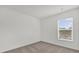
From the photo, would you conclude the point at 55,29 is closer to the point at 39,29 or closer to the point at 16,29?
the point at 39,29

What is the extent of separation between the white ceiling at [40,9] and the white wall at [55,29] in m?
0.06

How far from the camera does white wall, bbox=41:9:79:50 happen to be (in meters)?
0.99

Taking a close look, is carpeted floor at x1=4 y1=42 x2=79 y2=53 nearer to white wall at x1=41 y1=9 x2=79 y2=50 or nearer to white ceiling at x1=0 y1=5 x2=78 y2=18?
white wall at x1=41 y1=9 x2=79 y2=50

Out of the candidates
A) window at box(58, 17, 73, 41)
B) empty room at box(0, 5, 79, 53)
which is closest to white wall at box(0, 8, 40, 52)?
empty room at box(0, 5, 79, 53)

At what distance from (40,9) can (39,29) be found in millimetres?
275

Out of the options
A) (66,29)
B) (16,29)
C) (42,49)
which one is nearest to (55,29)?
(66,29)

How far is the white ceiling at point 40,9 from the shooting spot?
91 centimetres

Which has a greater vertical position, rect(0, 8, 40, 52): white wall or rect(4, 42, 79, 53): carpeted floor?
rect(0, 8, 40, 52): white wall

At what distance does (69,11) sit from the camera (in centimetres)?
97

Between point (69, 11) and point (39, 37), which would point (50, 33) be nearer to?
point (39, 37)

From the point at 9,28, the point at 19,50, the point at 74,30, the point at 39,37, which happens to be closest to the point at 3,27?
the point at 9,28

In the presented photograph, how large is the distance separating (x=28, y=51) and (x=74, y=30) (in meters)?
0.62

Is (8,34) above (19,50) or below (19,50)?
above
